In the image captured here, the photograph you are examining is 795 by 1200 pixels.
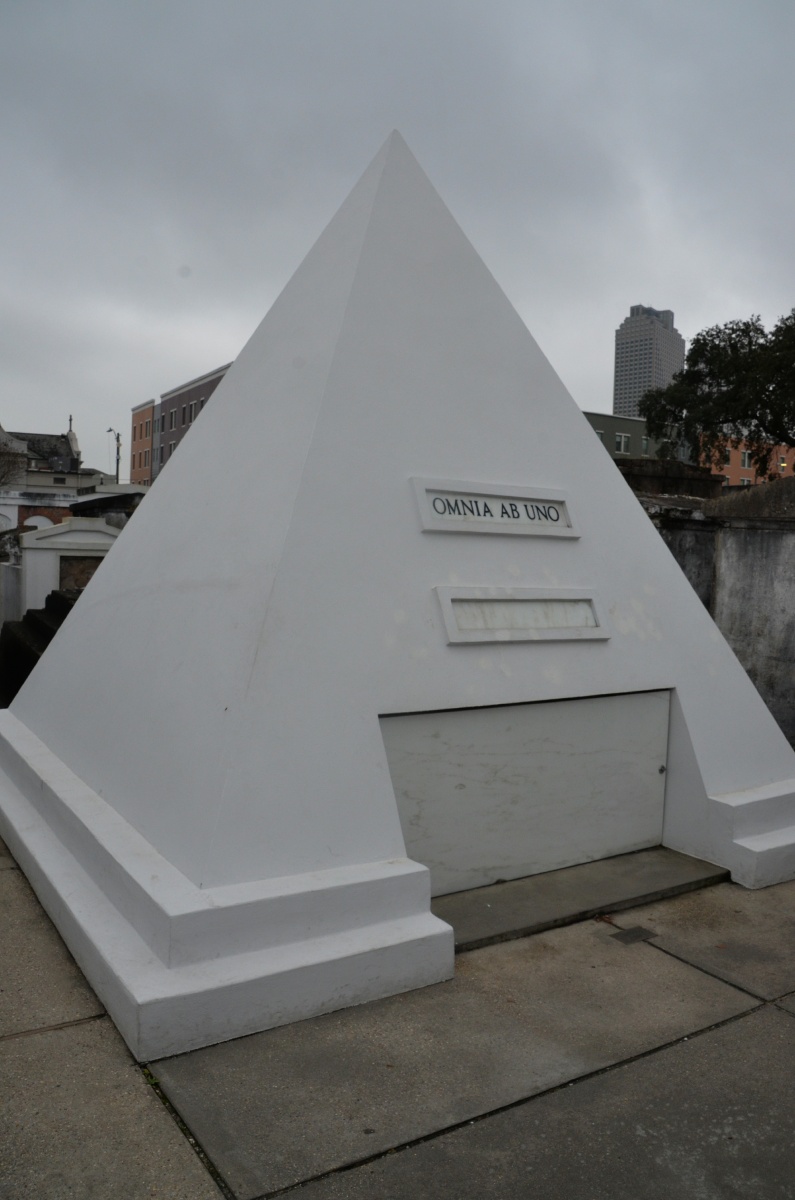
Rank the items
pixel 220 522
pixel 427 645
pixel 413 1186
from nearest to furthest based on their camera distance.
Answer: pixel 413 1186
pixel 427 645
pixel 220 522

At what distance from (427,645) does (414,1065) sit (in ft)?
6.18

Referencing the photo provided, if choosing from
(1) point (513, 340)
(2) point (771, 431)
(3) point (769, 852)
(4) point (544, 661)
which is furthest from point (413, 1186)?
(2) point (771, 431)

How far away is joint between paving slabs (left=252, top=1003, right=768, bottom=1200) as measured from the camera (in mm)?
2582

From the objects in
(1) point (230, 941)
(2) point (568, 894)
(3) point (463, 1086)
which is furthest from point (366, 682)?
(3) point (463, 1086)

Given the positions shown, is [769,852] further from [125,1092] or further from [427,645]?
[125,1092]

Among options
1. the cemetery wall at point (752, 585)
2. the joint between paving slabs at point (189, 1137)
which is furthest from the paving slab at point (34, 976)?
the cemetery wall at point (752, 585)

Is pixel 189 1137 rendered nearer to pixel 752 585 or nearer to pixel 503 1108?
pixel 503 1108

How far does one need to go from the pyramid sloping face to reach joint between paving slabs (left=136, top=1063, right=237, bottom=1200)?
0.73m

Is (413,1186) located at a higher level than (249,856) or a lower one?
lower

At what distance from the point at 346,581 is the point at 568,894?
77.0 inches

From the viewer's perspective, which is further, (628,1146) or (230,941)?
(230,941)

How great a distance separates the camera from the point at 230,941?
3.42m

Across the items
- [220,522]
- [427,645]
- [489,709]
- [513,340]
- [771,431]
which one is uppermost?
[771,431]

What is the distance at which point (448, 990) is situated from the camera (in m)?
3.72
